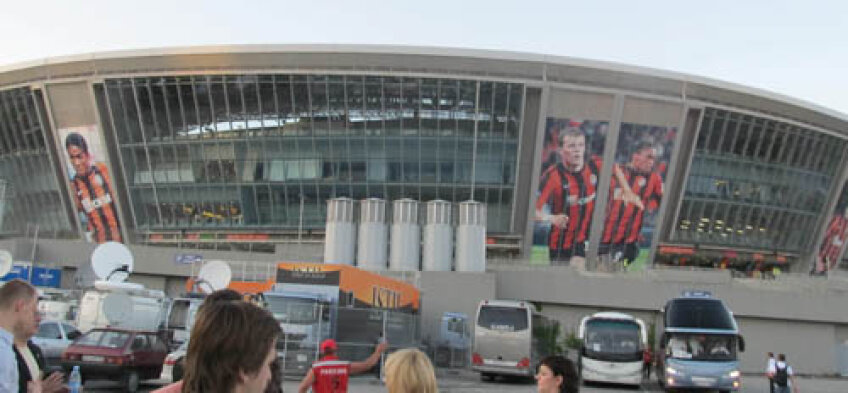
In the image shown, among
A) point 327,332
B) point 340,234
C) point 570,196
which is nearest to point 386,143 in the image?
point 340,234

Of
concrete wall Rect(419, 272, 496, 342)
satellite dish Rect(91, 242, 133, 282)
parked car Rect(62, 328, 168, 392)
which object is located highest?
satellite dish Rect(91, 242, 133, 282)

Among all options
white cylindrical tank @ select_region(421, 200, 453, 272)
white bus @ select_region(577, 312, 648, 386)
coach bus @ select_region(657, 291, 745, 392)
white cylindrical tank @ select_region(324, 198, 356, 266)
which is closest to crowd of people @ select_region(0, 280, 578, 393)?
coach bus @ select_region(657, 291, 745, 392)

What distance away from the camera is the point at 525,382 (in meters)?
29.4

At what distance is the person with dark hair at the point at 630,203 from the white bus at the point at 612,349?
30.0m

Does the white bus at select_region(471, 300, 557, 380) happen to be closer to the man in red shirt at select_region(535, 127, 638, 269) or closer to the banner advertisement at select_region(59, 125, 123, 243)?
the man in red shirt at select_region(535, 127, 638, 269)

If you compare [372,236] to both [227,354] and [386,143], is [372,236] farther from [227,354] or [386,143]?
[227,354]

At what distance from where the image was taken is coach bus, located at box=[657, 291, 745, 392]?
23844mm

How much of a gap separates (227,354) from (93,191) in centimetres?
6063

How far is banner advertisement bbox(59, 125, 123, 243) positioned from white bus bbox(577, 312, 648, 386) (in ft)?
137

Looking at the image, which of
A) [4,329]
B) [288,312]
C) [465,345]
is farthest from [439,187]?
[4,329]

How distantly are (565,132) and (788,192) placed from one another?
2129 centimetres

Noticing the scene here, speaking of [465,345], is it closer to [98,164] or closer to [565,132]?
[565,132]

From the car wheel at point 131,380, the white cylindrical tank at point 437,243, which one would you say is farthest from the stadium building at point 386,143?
the car wheel at point 131,380

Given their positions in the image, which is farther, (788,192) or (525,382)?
(788,192)
